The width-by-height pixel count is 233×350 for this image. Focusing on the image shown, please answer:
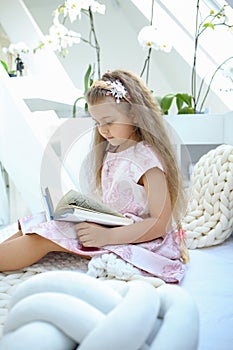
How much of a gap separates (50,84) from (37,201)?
27.8 inches

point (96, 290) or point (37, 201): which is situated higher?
point (96, 290)

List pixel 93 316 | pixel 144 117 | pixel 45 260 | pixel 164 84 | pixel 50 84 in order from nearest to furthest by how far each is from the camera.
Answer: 1. pixel 93 316
2. pixel 45 260
3. pixel 144 117
4. pixel 50 84
5. pixel 164 84

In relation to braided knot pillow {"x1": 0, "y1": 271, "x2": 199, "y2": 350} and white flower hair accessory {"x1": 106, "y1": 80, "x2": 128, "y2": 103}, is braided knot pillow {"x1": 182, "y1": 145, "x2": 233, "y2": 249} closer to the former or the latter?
white flower hair accessory {"x1": 106, "y1": 80, "x2": 128, "y2": 103}

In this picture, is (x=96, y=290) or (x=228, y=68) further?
(x=228, y=68)

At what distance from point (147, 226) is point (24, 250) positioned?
26cm

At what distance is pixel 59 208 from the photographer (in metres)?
0.94

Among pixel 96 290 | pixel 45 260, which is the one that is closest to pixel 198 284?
pixel 45 260

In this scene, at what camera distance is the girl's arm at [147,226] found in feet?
3.01

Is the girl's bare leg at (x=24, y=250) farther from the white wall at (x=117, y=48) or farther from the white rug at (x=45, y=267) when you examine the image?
the white wall at (x=117, y=48)

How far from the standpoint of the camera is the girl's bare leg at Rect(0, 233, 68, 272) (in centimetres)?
89

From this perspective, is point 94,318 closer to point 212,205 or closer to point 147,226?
point 147,226

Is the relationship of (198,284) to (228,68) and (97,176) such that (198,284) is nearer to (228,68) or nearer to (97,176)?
(97,176)

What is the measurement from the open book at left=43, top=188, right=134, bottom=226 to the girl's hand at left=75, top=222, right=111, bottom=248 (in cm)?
1

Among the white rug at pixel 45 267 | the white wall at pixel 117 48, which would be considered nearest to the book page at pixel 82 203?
the white rug at pixel 45 267
